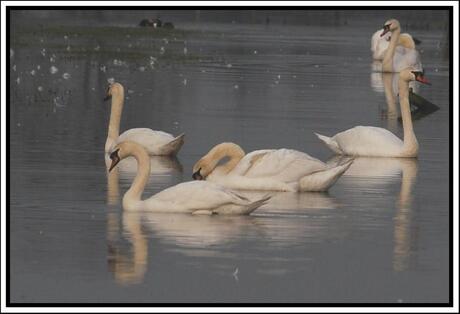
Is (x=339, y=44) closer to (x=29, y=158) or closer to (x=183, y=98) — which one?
(x=183, y=98)

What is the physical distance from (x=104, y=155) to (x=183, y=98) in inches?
313

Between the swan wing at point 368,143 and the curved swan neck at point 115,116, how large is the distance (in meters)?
2.55

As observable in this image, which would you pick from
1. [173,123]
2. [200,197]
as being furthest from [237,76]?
[200,197]

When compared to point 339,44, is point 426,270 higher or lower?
lower

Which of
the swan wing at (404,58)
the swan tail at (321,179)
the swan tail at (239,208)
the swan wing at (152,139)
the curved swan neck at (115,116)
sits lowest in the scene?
the swan tail at (239,208)

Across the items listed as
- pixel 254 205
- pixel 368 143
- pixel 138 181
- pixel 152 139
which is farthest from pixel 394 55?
pixel 254 205

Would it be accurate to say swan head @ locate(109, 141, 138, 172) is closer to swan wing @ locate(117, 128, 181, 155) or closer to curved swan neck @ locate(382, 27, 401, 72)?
swan wing @ locate(117, 128, 181, 155)

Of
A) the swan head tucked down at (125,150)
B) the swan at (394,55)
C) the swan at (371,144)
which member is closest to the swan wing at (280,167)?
the swan head tucked down at (125,150)

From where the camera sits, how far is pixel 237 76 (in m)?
31.9

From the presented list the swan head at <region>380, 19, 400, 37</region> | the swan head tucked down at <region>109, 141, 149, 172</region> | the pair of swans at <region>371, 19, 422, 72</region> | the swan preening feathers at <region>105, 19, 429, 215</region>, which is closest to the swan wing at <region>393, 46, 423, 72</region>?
the pair of swans at <region>371, 19, 422, 72</region>

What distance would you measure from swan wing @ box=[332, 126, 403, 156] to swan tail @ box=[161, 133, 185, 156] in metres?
1.98

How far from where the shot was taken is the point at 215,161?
49.7 ft

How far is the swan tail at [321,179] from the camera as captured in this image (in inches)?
589

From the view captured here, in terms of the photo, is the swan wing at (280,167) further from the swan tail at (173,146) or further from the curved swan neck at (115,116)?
the curved swan neck at (115,116)
